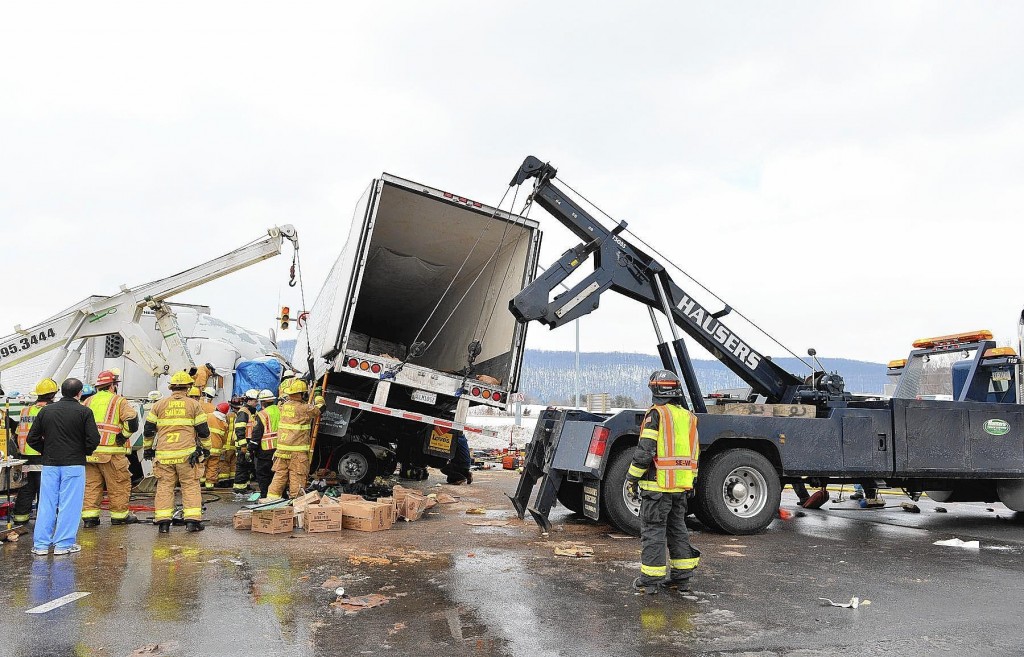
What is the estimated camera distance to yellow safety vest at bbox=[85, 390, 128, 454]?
8.02 metres

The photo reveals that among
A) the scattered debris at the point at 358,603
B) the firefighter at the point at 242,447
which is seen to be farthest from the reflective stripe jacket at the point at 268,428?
the scattered debris at the point at 358,603

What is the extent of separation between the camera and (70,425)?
700 centimetres

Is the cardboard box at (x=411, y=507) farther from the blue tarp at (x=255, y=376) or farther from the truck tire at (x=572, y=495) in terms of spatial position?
the blue tarp at (x=255, y=376)

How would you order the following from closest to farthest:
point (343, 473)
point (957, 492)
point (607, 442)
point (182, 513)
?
point (607, 442), point (182, 513), point (957, 492), point (343, 473)

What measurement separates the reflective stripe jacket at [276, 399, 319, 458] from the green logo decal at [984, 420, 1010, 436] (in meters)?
7.88

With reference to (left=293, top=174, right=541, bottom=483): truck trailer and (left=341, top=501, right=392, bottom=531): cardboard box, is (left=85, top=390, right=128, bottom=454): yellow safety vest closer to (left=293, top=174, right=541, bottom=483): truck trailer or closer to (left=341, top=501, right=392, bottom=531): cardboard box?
(left=341, top=501, right=392, bottom=531): cardboard box

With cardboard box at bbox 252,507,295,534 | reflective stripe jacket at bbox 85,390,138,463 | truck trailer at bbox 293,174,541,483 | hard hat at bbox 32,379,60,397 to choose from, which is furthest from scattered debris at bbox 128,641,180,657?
truck trailer at bbox 293,174,541,483

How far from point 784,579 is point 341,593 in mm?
3327

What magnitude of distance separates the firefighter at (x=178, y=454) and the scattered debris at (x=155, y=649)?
396cm

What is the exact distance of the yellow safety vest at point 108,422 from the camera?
8016 millimetres

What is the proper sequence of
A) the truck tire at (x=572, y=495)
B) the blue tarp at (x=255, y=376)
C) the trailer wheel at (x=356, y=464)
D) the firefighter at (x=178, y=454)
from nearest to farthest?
the firefighter at (x=178, y=454)
the truck tire at (x=572, y=495)
the trailer wheel at (x=356, y=464)
the blue tarp at (x=255, y=376)

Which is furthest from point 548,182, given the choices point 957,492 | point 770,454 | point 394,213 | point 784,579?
point 957,492

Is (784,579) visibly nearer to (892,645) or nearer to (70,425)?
(892,645)

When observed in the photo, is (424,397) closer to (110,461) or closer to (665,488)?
(110,461)
